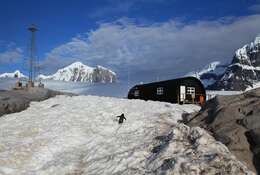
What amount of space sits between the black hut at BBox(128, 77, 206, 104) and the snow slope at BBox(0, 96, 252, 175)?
17.5m

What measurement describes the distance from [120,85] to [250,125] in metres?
77.7

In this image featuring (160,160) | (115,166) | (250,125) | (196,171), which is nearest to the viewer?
(196,171)

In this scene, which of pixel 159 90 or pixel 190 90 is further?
pixel 159 90

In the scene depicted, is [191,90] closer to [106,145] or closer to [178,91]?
[178,91]

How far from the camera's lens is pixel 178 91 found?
51812 millimetres

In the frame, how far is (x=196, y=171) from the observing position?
48.0 ft

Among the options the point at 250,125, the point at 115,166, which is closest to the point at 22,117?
the point at 115,166

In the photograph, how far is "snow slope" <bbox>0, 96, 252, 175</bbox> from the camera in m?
15.9

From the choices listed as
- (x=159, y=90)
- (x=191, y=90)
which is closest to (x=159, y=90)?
(x=159, y=90)

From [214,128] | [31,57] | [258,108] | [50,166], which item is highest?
[31,57]

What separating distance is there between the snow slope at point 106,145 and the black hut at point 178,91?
17456 mm

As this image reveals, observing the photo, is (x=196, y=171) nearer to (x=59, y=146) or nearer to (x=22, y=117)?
(x=59, y=146)

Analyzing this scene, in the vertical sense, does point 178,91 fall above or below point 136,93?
above

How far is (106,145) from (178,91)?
30468 millimetres
